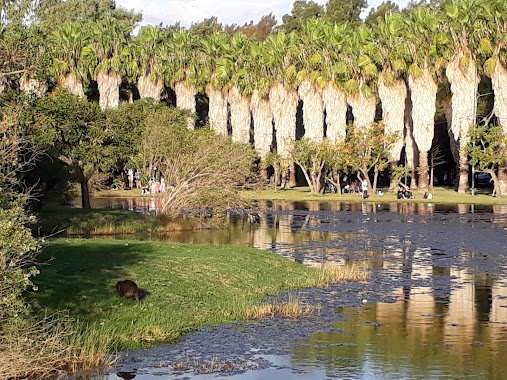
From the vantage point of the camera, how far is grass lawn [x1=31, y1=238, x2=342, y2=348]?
19594 mm

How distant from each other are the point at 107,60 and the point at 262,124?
49.8ft

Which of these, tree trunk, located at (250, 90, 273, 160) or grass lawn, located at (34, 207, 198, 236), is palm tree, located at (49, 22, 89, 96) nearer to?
tree trunk, located at (250, 90, 273, 160)

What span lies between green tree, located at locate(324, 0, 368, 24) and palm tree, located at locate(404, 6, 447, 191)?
160 ft

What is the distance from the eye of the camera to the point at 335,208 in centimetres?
6494

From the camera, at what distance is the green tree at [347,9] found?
124469 millimetres

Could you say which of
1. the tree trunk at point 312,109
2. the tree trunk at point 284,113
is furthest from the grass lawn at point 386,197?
the tree trunk at point 312,109

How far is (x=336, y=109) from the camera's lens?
81.0 m

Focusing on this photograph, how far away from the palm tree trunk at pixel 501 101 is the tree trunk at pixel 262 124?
23.1 m

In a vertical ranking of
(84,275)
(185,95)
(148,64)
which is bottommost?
(84,275)

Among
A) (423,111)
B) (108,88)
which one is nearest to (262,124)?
(108,88)

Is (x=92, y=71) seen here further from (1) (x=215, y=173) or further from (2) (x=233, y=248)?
Answer: (2) (x=233, y=248)

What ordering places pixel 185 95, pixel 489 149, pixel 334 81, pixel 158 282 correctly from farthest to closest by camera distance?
pixel 185 95, pixel 334 81, pixel 489 149, pixel 158 282

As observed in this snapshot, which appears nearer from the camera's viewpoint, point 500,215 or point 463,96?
point 500,215

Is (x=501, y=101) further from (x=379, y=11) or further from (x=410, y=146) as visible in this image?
(x=379, y=11)
